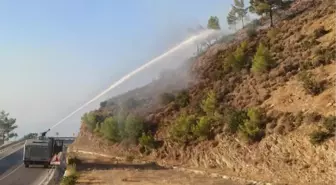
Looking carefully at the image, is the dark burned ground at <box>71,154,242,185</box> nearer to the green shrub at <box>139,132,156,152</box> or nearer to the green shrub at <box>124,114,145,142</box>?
the green shrub at <box>139,132,156,152</box>

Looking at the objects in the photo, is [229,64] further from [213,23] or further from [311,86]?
[213,23]

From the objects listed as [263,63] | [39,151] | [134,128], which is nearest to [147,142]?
[134,128]

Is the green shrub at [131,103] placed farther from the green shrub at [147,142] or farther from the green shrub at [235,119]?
the green shrub at [235,119]

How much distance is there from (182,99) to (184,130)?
952 centimetres

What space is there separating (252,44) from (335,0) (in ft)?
35.2

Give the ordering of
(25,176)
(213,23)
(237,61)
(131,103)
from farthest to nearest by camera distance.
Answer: (213,23) < (131,103) < (237,61) < (25,176)

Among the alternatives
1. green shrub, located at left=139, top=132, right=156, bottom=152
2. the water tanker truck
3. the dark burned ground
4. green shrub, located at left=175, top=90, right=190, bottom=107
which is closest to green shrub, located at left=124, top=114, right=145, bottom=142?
green shrub, located at left=139, top=132, right=156, bottom=152

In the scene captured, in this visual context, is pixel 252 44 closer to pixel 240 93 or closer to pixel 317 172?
pixel 240 93

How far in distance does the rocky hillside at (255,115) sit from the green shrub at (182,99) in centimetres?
11

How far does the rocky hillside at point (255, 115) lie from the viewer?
2542cm

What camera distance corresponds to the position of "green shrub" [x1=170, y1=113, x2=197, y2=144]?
37750mm

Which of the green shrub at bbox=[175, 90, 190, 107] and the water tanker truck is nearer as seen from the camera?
the water tanker truck

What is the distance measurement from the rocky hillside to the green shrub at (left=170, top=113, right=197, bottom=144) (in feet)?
0.30

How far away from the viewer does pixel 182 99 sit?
4719cm
